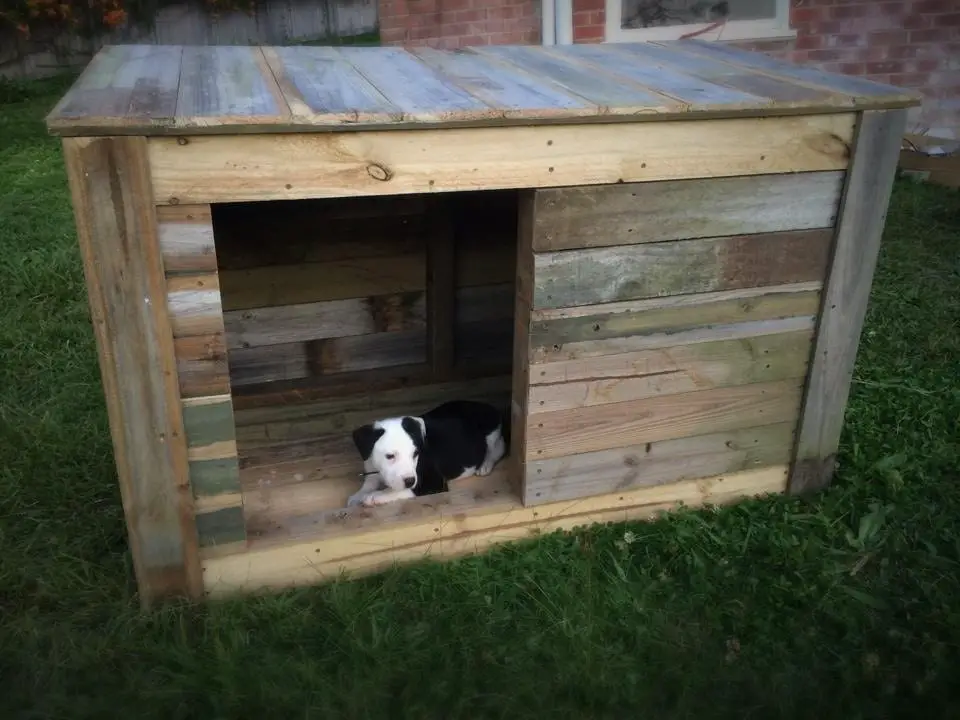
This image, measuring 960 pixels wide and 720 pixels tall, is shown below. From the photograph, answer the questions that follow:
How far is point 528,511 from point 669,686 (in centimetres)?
83

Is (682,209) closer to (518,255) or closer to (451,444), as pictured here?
(518,255)

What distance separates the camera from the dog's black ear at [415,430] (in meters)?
3.29

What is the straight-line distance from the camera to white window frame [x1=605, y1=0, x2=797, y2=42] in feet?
24.6

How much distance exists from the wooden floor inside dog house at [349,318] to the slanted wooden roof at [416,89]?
2.51ft

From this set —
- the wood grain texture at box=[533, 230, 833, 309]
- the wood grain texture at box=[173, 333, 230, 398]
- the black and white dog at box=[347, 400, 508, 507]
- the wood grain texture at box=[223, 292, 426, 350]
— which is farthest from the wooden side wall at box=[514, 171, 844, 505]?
the wood grain texture at box=[223, 292, 426, 350]

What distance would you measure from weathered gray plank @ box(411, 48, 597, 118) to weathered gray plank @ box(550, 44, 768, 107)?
342 mm

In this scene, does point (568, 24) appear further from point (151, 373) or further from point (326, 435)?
point (151, 373)

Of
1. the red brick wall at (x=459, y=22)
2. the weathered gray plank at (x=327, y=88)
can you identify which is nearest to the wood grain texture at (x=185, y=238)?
the weathered gray plank at (x=327, y=88)

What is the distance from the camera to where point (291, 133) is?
2.31 m

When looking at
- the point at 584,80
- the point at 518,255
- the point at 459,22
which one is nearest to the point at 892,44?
the point at 459,22

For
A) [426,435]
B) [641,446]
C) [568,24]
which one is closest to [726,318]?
[641,446]

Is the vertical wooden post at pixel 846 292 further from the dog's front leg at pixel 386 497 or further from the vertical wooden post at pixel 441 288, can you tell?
the vertical wooden post at pixel 441 288

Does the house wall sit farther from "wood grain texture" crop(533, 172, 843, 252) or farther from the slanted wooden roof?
"wood grain texture" crop(533, 172, 843, 252)

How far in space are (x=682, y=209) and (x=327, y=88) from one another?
3.97 ft
